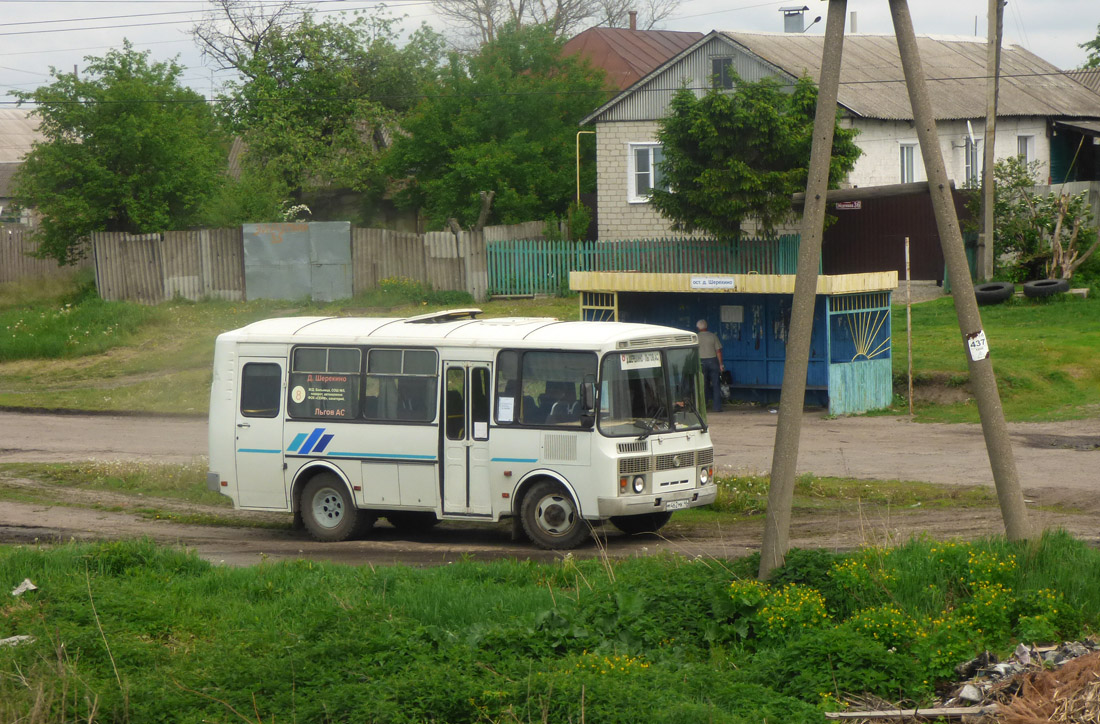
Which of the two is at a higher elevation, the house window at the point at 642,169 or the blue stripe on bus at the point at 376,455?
the house window at the point at 642,169

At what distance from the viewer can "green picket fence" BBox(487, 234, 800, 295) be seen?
30.4m

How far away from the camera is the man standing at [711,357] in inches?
883

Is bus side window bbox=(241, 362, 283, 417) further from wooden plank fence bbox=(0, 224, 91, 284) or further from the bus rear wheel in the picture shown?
wooden plank fence bbox=(0, 224, 91, 284)

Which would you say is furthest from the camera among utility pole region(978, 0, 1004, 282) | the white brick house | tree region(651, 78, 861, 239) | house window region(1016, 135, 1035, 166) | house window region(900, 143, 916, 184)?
house window region(1016, 135, 1035, 166)

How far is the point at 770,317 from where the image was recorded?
76.9ft

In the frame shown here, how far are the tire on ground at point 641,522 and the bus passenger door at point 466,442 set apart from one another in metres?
1.63

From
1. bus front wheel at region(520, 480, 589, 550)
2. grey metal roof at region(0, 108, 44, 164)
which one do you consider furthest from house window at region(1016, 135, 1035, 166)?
grey metal roof at region(0, 108, 44, 164)

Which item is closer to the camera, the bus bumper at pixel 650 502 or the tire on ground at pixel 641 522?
the bus bumper at pixel 650 502

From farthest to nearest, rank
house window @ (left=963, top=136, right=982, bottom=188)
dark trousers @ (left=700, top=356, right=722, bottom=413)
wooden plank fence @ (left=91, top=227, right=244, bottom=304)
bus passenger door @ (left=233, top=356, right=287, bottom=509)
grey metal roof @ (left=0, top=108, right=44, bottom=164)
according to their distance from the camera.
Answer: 1. grey metal roof @ (left=0, top=108, right=44, bottom=164)
2. house window @ (left=963, top=136, right=982, bottom=188)
3. wooden plank fence @ (left=91, top=227, right=244, bottom=304)
4. dark trousers @ (left=700, top=356, right=722, bottom=413)
5. bus passenger door @ (left=233, top=356, right=287, bottom=509)

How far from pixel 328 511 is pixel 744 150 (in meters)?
16.7

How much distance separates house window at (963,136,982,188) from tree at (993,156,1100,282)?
2.26m

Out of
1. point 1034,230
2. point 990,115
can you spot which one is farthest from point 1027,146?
point 990,115

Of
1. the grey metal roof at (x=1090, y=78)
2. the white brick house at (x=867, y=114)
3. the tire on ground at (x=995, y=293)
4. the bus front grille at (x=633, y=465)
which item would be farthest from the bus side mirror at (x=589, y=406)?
the grey metal roof at (x=1090, y=78)

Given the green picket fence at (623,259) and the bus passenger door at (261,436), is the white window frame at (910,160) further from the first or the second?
the bus passenger door at (261,436)
